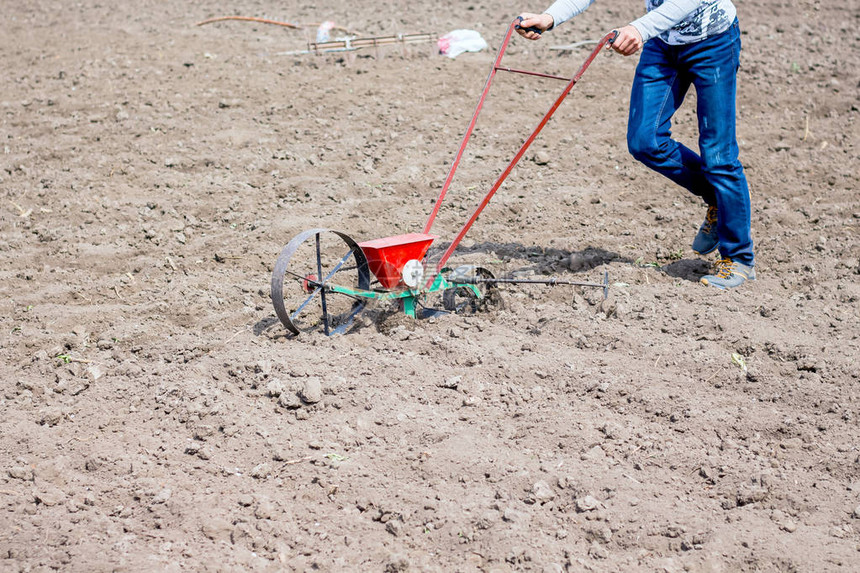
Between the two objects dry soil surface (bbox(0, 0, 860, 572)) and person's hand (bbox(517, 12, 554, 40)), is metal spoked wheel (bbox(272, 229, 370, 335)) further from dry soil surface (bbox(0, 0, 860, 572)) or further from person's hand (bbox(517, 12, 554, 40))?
person's hand (bbox(517, 12, 554, 40))

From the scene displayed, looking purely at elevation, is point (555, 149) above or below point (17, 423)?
above

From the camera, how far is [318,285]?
3.80m

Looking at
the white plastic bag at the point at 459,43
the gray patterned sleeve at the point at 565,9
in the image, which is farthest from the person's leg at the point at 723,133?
the white plastic bag at the point at 459,43

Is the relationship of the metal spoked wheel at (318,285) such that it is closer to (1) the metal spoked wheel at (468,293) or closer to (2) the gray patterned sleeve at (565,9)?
(1) the metal spoked wheel at (468,293)

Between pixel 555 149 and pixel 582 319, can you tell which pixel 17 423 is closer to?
pixel 582 319

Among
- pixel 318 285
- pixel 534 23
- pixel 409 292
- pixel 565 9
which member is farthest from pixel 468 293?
pixel 565 9

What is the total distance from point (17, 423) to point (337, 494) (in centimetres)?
141

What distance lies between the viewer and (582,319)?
4066mm

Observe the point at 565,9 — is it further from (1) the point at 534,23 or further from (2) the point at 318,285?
(2) the point at 318,285

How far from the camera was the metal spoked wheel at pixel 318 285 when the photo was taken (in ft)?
12.1

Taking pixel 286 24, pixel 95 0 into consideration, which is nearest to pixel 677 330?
pixel 286 24

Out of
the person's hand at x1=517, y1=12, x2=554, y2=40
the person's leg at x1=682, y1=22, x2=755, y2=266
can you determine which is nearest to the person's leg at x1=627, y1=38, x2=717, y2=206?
the person's leg at x1=682, y1=22, x2=755, y2=266

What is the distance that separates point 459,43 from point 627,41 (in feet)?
16.2

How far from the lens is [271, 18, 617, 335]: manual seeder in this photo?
147 inches
